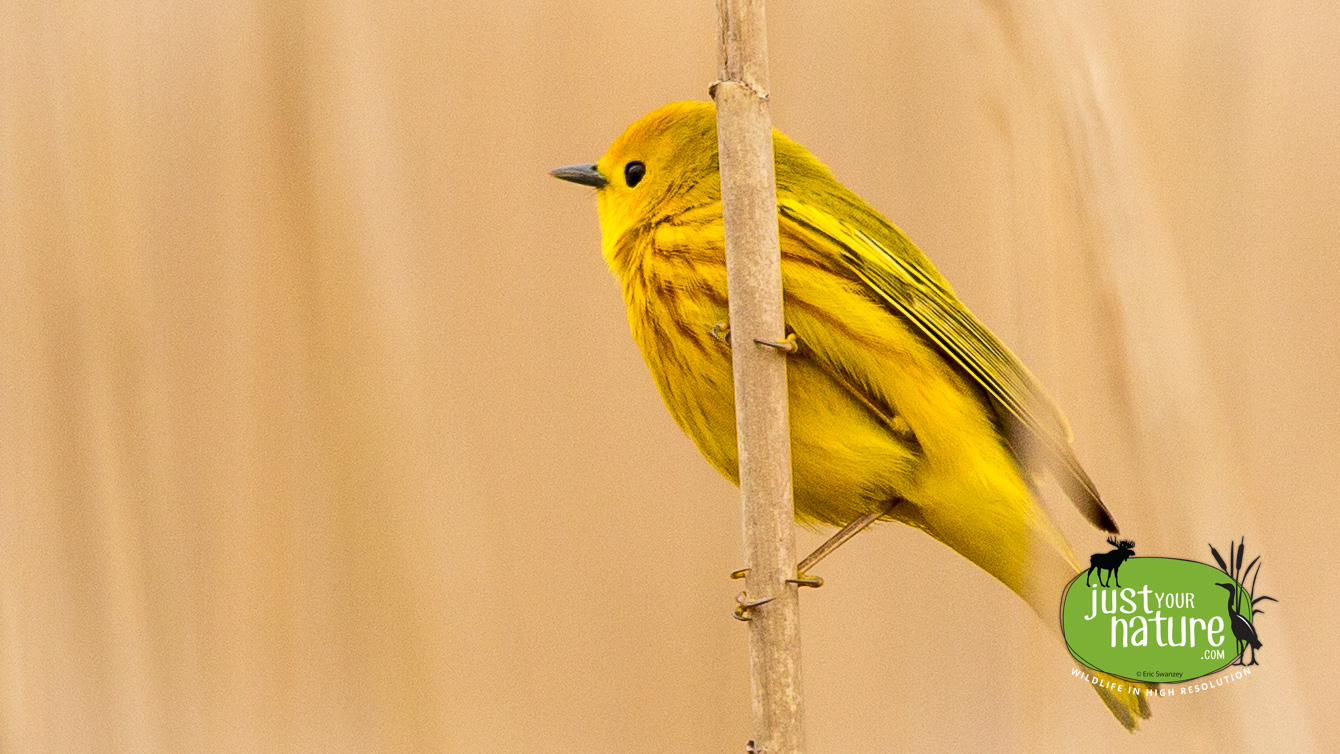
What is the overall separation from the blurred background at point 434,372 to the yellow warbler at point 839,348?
8 centimetres

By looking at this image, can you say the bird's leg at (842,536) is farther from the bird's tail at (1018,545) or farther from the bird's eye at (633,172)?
the bird's eye at (633,172)

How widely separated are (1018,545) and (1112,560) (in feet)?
0.49

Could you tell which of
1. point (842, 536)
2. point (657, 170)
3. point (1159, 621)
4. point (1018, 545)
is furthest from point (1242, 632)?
point (657, 170)

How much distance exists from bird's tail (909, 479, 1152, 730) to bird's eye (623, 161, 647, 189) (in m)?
0.49

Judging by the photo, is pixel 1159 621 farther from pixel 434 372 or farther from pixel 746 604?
pixel 434 372

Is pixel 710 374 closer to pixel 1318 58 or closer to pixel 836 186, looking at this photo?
pixel 836 186

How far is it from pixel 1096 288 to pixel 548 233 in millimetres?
669

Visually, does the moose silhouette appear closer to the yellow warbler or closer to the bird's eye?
the yellow warbler

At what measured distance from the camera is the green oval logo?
0.86m

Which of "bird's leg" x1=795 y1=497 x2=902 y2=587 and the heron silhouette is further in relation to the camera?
"bird's leg" x1=795 y1=497 x2=902 y2=587

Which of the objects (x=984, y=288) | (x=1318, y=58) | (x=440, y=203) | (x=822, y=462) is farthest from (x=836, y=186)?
(x=1318, y=58)

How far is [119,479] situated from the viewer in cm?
112

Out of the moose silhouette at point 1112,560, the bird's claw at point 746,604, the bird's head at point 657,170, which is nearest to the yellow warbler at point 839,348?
the bird's head at point 657,170

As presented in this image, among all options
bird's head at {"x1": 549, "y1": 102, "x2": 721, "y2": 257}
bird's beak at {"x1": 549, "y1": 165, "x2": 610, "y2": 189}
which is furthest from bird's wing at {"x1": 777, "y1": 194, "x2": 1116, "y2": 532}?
bird's beak at {"x1": 549, "y1": 165, "x2": 610, "y2": 189}
